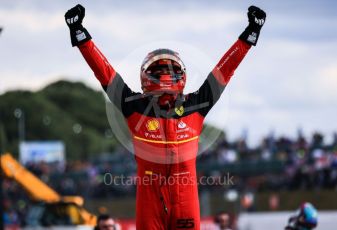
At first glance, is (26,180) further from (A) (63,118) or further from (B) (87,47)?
(A) (63,118)

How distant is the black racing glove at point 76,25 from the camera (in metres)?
7.67

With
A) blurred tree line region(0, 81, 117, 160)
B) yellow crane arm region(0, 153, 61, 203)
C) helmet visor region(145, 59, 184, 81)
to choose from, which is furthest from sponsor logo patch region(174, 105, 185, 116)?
blurred tree line region(0, 81, 117, 160)

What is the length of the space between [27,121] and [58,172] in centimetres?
6332

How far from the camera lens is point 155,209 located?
24.7ft

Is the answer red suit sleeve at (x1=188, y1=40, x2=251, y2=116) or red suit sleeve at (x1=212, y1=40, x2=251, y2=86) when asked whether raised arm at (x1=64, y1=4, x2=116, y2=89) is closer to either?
red suit sleeve at (x1=188, y1=40, x2=251, y2=116)

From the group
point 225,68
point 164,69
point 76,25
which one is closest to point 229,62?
point 225,68

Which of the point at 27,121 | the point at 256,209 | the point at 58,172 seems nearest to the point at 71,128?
the point at 27,121

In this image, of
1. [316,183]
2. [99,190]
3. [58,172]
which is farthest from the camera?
[58,172]

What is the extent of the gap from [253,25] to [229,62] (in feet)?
1.24

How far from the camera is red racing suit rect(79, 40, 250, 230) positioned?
24.7ft

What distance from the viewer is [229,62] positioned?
7852 millimetres

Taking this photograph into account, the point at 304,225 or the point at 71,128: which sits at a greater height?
the point at 71,128

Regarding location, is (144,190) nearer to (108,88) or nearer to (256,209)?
(108,88)

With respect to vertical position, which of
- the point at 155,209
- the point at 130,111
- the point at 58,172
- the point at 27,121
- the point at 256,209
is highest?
the point at 27,121
